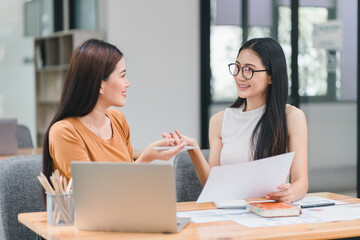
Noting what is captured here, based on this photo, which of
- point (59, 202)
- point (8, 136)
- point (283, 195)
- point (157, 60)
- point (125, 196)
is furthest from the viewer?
point (157, 60)

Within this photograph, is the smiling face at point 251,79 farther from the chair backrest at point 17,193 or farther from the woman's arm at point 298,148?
the chair backrest at point 17,193

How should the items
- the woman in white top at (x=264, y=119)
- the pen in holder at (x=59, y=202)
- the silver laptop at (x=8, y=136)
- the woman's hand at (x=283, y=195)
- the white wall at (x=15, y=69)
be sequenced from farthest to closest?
the white wall at (x=15, y=69), the silver laptop at (x=8, y=136), the woman in white top at (x=264, y=119), the woman's hand at (x=283, y=195), the pen in holder at (x=59, y=202)

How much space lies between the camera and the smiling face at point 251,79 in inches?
93.2

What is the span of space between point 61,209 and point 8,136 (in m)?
2.54

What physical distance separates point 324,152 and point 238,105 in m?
1.82

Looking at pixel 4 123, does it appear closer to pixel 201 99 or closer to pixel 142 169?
pixel 201 99

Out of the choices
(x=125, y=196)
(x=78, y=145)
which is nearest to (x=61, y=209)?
(x=125, y=196)

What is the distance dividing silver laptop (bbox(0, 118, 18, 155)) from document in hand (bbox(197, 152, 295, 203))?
8.47 feet

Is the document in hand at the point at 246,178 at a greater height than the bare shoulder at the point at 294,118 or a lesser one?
lesser

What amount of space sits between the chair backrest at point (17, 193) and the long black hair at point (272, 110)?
899mm

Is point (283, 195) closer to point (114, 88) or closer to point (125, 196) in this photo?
point (125, 196)

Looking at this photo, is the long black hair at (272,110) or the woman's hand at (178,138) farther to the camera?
the long black hair at (272,110)

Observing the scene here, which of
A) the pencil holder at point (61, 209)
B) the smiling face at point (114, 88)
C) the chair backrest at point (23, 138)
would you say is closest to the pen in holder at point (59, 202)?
the pencil holder at point (61, 209)

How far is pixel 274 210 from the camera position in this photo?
1.80 m
